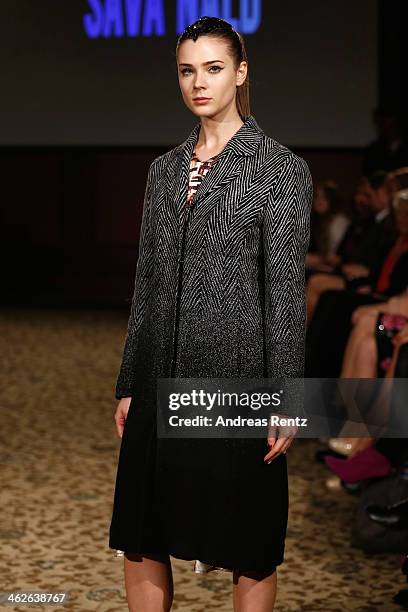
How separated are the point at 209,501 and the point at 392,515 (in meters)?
1.27

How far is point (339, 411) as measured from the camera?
4117 mm

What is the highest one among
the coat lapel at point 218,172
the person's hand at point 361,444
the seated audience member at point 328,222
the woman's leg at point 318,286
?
the seated audience member at point 328,222

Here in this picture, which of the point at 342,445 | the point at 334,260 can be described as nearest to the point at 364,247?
the point at 334,260

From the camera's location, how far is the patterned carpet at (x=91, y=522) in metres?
2.67

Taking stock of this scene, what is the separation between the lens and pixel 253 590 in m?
1.84

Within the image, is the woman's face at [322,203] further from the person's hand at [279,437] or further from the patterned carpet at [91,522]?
the person's hand at [279,437]

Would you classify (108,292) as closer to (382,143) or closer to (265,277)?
(382,143)

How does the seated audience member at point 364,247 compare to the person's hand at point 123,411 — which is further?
the seated audience member at point 364,247

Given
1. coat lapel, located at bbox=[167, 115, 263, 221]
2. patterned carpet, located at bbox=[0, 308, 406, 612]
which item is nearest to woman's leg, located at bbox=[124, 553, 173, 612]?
coat lapel, located at bbox=[167, 115, 263, 221]

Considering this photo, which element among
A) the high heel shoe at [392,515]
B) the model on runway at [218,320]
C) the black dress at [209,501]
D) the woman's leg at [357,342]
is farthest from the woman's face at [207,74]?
the woman's leg at [357,342]

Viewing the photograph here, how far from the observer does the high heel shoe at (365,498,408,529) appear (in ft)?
9.63

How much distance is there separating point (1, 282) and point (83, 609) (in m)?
7.27

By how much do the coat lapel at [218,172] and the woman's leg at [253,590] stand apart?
60cm

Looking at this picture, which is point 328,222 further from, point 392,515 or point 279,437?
point 279,437
